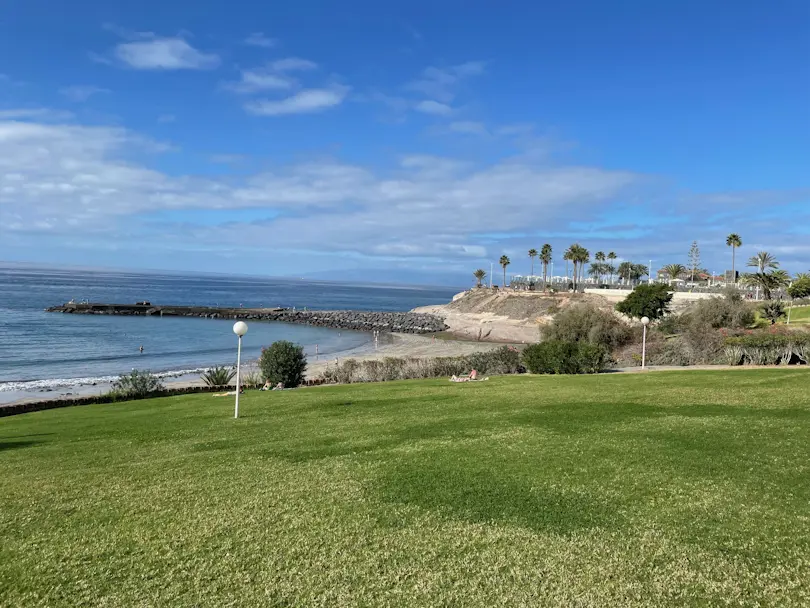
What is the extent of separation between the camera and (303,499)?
6781mm

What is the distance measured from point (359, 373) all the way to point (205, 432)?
16.4m

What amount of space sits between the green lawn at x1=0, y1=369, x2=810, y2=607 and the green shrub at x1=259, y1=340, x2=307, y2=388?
12.6 metres

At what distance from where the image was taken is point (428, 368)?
90.0 ft

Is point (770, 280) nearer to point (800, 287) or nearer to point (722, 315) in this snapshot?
point (800, 287)

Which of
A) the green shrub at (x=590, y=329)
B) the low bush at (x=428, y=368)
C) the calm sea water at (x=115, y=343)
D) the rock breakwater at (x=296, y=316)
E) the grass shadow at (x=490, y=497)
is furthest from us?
the rock breakwater at (x=296, y=316)

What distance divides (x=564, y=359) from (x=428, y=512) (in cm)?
1802

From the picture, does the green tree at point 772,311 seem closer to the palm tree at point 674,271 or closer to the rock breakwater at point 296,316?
the rock breakwater at point 296,316

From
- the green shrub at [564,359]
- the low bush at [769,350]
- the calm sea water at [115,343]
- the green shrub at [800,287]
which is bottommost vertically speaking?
the calm sea water at [115,343]

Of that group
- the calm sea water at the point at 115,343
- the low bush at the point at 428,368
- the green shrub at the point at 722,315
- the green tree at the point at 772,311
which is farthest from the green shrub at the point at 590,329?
the calm sea water at the point at 115,343

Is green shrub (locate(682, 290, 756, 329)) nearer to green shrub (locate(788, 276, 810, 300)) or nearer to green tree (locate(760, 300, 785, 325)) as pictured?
green tree (locate(760, 300, 785, 325))

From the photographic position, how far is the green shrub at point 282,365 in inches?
956

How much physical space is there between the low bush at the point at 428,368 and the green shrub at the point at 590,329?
11.7 meters

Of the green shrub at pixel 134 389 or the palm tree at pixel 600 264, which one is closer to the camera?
the green shrub at pixel 134 389

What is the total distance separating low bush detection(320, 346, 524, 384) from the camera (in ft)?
87.8
